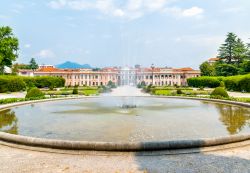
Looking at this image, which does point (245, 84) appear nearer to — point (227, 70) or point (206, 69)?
point (227, 70)

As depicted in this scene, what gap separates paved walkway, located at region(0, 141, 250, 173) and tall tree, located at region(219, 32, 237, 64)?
208 ft

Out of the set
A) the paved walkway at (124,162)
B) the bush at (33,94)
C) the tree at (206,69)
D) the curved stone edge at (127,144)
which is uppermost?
the tree at (206,69)

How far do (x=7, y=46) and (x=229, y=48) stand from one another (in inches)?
1963

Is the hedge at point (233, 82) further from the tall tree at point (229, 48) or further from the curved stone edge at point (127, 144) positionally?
the curved stone edge at point (127, 144)

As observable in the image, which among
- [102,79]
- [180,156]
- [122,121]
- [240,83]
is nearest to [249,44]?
[240,83]

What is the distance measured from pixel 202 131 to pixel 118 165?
4.48m

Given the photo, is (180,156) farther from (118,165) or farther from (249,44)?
(249,44)

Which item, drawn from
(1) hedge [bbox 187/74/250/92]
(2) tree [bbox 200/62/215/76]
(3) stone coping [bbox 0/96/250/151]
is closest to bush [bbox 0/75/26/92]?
(1) hedge [bbox 187/74/250/92]

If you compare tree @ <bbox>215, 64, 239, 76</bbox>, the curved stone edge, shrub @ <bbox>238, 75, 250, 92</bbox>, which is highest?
tree @ <bbox>215, 64, 239, 76</bbox>

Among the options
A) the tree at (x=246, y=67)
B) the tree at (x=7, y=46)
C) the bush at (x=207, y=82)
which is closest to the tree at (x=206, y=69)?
the bush at (x=207, y=82)

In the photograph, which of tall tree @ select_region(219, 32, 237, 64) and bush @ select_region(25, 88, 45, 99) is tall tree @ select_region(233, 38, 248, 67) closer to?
tall tree @ select_region(219, 32, 237, 64)

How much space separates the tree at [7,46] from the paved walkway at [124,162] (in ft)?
144

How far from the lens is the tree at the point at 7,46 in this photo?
1843 inches

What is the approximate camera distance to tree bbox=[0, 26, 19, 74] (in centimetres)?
4680
